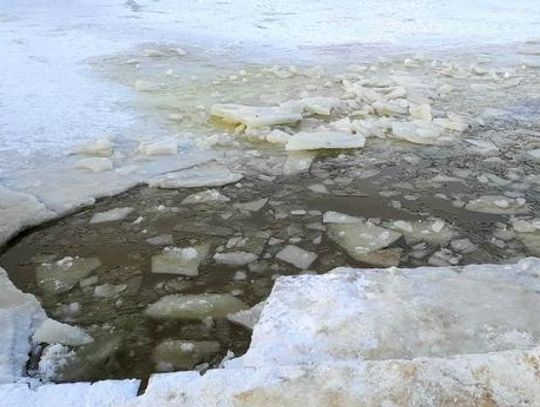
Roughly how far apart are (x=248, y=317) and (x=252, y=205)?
43.0 inches

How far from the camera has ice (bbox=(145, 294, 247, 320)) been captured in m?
2.18

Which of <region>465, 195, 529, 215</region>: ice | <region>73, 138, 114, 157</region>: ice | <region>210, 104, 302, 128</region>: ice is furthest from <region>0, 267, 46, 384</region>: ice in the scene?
<region>210, 104, 302, 128</region>: ice

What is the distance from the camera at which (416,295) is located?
1.97m

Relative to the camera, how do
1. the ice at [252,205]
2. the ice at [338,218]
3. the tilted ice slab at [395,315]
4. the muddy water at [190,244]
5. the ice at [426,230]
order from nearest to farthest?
the tilted ice slab at [395,315] → the muddy water at [190,244] → the ice at [426,230] → the ice at [338,218] → the ice at [252,205]

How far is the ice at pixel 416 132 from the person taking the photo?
13.9 ft

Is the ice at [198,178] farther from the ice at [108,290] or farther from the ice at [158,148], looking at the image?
the ice at [108,290]

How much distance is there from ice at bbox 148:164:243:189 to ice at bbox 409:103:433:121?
Answer: 2004 millimetres

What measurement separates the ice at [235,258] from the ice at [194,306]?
281 millimetres

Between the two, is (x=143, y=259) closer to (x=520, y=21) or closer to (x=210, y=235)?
(x=210, y=235)

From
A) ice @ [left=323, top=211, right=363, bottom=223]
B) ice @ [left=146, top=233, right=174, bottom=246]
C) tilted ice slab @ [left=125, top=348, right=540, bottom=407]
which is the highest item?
tilted ice slab @ [left=125, top=348, right=540, bottom=407]

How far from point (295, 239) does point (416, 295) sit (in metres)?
0.90

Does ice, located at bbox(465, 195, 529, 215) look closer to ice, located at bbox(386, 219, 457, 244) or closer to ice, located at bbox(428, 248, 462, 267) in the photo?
ice, located at bbox(386, 219, 457, 244)

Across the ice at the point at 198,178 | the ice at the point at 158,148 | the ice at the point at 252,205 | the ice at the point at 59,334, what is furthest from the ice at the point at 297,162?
the ice at the point at 59,334

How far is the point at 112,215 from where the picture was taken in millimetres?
3006
